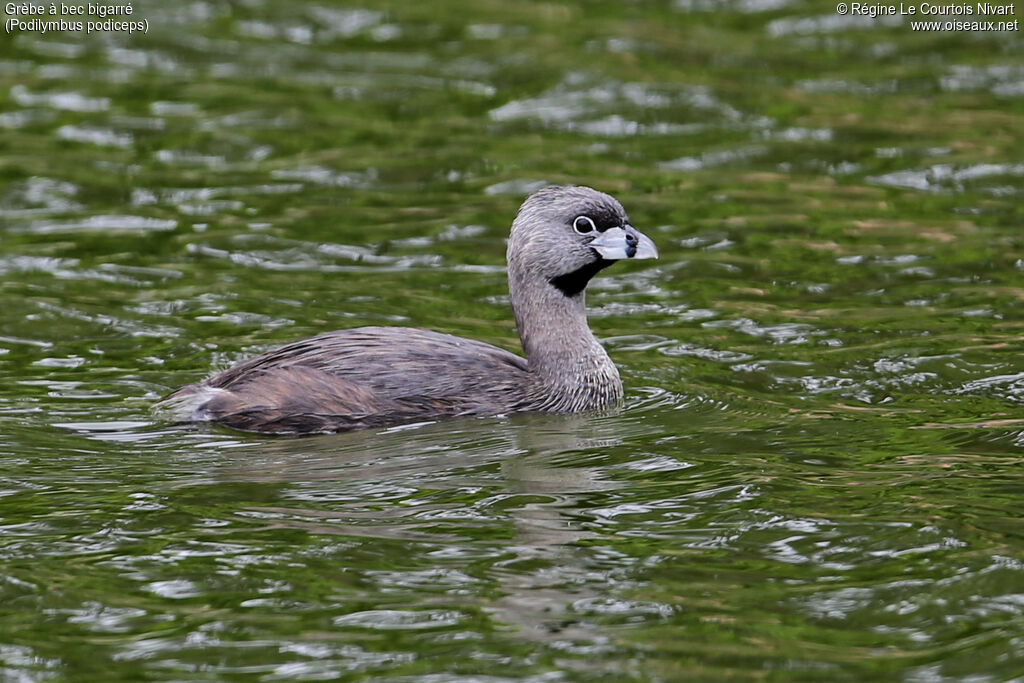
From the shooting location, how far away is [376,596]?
7.03 m

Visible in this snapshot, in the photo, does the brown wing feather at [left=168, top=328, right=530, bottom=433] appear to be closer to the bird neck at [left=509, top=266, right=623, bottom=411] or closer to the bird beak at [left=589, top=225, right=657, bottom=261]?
the bird neck at [left=509, top=266, right=623, bottom=411]

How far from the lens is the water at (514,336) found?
6836 millimetres

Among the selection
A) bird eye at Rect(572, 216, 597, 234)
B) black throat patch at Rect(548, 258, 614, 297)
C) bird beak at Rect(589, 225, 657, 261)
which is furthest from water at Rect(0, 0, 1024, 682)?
bird eye at Rect(572, 216, 597, 234)

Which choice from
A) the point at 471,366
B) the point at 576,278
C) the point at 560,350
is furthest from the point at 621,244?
the point at 471,366

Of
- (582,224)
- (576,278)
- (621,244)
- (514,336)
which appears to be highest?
(582,224)

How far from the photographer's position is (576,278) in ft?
33.2

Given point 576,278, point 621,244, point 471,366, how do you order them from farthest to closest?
1. point 576,278
2. point 621,244
3. point 471,366

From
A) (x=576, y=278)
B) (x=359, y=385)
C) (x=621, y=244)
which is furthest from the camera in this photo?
(x=576, y=278)

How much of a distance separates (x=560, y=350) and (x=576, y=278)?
458 mm

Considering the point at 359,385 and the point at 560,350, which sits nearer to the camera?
the point at 359,385

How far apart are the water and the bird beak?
0.94 m

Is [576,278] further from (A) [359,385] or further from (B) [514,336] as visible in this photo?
(A) [359,385]

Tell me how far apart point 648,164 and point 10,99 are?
20.6 ft

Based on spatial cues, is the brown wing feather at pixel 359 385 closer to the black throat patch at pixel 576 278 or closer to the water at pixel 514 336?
the water at pixel 514 336
